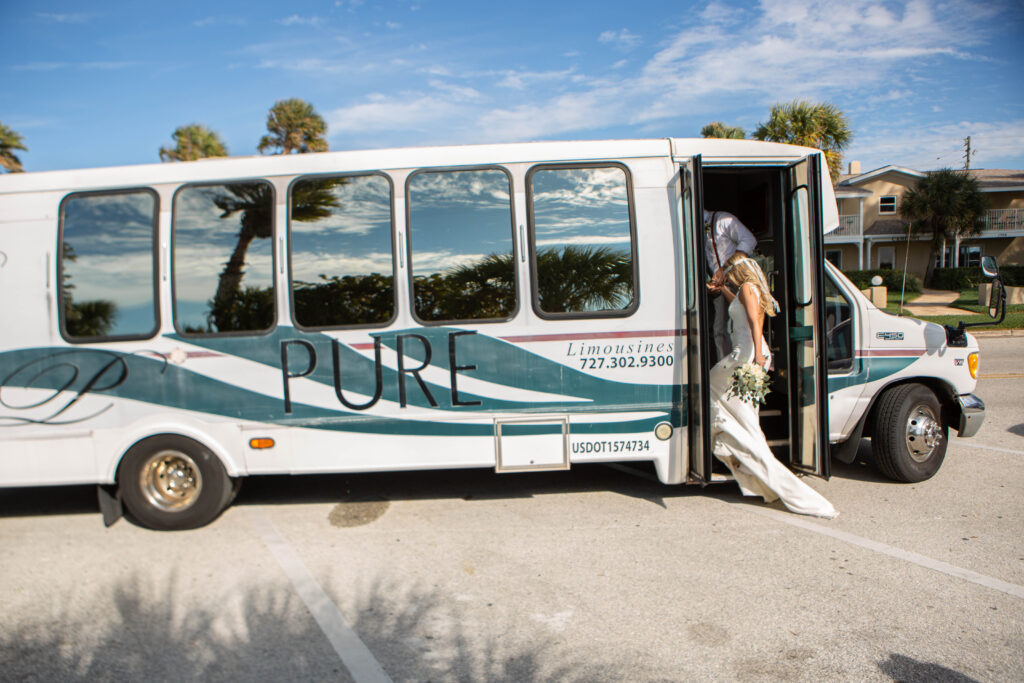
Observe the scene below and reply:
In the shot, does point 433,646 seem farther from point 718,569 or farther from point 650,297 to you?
point 650,297

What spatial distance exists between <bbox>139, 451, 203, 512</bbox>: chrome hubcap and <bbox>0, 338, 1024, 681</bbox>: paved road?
0.26 metres

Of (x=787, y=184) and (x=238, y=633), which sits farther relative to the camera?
(x=787, y=184)

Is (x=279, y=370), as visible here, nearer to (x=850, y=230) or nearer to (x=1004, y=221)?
(x=850, y=230)

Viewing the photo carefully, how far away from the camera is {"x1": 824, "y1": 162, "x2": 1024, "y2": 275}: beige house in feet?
119

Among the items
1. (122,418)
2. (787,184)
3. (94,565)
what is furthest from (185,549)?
(787,184)

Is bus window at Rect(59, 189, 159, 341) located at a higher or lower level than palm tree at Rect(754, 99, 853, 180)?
lower

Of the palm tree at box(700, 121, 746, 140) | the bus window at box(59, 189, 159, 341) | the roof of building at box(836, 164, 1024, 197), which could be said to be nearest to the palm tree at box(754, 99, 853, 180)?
the palm tree at box(700, 121, 746, 140)

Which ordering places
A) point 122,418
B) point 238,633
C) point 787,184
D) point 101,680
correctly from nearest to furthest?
point 101,680 → point 238,633 → point 122,418 → point 787,184

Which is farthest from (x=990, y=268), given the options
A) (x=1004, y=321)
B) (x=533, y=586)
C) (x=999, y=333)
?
(x=1004, y=321)

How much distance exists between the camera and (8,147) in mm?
18984

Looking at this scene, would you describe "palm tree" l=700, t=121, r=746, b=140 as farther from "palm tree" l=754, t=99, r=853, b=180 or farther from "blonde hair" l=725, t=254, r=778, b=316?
"blonde hair" l=725, t=254, r=778, b=316

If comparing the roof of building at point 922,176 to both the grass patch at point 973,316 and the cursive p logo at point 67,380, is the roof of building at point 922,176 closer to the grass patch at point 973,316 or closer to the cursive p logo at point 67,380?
the grass patch at point 973,316

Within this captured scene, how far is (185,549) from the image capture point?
4887mm

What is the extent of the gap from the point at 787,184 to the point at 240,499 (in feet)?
17.3
